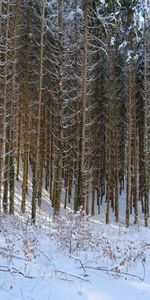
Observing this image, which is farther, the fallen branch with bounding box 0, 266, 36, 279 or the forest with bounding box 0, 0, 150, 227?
the forest with bounding box 0, 0, 150, 227

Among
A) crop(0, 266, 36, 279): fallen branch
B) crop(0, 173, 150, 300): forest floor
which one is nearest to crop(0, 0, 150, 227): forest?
crop(0, 173, 150, 300): forest floor

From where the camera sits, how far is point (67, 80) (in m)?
22.1

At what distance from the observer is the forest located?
17219 millimetres

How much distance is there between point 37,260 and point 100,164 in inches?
921

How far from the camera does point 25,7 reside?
65.9ft

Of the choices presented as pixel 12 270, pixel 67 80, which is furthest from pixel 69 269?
pixel 67 80

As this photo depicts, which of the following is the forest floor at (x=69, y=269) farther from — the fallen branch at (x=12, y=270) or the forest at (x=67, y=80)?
the forest at (x=67, y=80)

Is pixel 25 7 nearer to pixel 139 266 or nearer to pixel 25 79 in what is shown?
pixel 25 79

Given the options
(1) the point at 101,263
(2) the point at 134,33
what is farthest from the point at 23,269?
(2) the point at 134,33

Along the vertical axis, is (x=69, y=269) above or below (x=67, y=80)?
below

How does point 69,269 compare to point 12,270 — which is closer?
point 12,270

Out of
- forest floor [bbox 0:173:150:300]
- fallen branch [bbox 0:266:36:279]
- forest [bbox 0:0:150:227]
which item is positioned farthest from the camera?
forest [bbox 0:0:150:227]

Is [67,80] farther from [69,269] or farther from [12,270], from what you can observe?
[12,270]

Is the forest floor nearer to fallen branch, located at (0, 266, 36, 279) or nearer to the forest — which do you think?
fallen branch, located at (0, 266, 36, 279)
